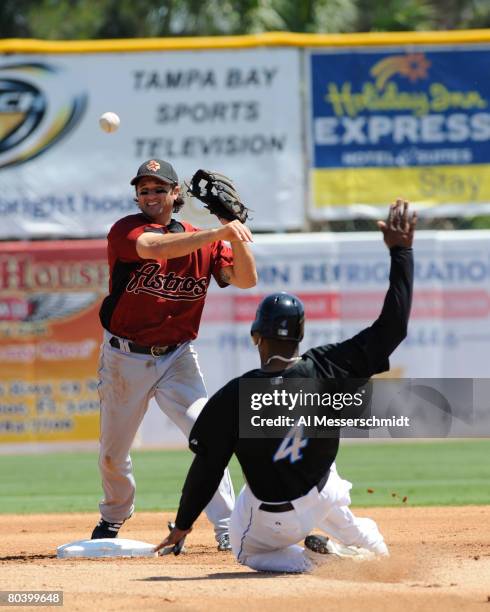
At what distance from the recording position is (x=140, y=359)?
5.87m

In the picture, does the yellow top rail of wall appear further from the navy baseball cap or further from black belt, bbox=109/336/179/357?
black belt, bbox=109/336/179/357

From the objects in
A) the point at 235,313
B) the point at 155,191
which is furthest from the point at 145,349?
the point at 235,313

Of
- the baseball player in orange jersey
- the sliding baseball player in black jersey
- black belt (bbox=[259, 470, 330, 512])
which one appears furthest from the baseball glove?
black belt (bbox=[259, 470, 330, 512])

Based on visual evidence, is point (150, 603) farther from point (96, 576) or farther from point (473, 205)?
point (473, 205)

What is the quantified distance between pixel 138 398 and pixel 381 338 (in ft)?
6.75

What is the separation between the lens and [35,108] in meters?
13.2

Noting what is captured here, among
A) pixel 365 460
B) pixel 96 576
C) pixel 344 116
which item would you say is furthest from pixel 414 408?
pixel 96 576

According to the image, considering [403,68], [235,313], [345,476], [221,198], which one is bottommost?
[345,476]

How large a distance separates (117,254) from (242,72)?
→ 25.7 feet

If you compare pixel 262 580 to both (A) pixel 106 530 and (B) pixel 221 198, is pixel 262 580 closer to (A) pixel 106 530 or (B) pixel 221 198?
(A) pixel 106 530

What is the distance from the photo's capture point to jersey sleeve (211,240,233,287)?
5926 mm

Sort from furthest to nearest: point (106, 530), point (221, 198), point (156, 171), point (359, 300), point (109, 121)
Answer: point (359, 300) → point (109, 121) → point (106, 530) → point (156, 171) → point (221, 198)

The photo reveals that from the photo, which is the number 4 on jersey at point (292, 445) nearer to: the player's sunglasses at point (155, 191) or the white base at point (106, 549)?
the white base at point (106, 549)

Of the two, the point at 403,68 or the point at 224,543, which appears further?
the point at 403,68
